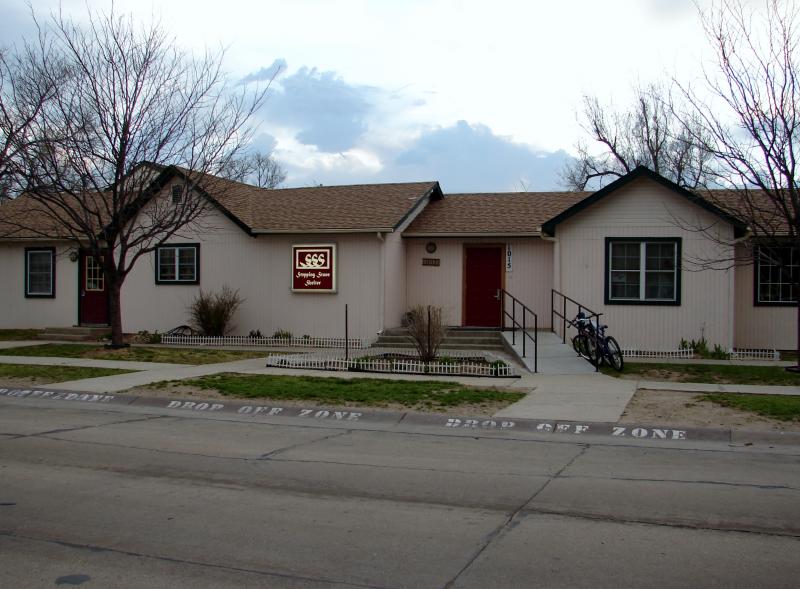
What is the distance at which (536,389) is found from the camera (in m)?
13.2

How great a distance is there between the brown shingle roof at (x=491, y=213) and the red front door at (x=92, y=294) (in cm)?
964

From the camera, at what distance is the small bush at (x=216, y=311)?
21031 mm

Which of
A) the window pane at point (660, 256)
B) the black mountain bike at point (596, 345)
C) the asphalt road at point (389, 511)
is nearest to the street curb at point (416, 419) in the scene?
the asphalt road at point (389, 511)

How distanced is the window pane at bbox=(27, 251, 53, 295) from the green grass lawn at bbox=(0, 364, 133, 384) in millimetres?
8691

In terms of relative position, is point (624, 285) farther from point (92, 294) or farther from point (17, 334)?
point (17, 334)

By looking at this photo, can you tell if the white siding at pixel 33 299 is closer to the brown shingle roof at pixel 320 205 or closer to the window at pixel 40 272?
the window at pixel 40 272

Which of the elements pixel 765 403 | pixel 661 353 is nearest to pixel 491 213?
pixel 661 353

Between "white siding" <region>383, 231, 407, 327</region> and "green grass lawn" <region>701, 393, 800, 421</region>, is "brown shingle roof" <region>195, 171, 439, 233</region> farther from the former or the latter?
"green grass lawn" <region>701, 393, 800, 421</region>

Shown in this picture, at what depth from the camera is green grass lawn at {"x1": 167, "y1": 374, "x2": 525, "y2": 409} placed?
12117 millimetres

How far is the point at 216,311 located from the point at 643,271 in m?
11.3

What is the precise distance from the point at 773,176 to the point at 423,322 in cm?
728

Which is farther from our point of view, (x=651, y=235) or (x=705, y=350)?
(x=651, y=235)

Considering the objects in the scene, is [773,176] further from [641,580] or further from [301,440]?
[641,580]

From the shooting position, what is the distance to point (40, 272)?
80.5ft
